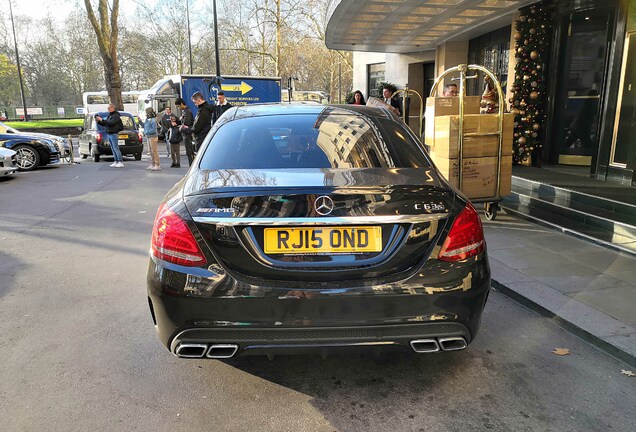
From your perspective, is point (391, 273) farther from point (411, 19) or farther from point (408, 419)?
point (411, 19)

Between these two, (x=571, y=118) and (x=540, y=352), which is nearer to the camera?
(x=540, y=352)

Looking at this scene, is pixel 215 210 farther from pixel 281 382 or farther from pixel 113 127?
pixel 113 127

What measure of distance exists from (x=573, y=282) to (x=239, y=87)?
19.7m

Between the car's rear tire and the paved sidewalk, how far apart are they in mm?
13132

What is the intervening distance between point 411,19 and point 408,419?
39.9 feet

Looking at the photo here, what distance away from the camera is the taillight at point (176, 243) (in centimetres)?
248

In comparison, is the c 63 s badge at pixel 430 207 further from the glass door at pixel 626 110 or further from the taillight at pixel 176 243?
the glass door at pixel 626 110

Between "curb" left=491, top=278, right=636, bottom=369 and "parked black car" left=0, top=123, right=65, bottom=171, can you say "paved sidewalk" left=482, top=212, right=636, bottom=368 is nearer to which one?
"curb" left=491, top=278, right=636, bottom=369

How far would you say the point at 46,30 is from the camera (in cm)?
6197

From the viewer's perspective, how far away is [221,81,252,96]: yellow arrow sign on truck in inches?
860

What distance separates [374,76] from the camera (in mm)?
24797

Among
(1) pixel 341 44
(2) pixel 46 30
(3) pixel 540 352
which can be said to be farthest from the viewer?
(2) pixel 46 30

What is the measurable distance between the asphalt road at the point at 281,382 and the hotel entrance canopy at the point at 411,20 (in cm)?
870

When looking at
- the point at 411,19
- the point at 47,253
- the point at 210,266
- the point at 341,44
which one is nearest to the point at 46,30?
the point at 341,44
